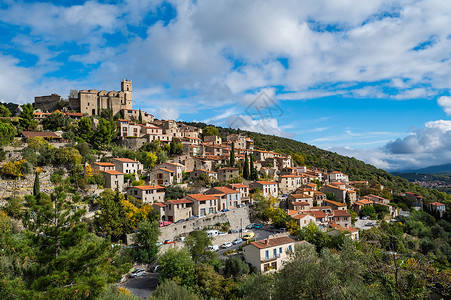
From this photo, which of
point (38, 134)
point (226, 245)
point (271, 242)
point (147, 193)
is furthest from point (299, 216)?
point (38, 134)

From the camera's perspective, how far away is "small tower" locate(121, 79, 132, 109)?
69.9 meters

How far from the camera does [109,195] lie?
3164 centimetres

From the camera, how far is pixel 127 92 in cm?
7206

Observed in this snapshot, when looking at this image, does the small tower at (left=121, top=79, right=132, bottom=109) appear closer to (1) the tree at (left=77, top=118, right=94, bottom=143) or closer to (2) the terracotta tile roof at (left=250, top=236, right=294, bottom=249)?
(1) the tree at (left=77, top=118, right=94, bottom=143)

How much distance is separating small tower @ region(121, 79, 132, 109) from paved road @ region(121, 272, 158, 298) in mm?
50893

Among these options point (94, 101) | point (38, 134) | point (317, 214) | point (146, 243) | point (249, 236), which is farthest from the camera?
point (94, 101)

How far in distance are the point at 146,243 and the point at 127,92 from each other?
52618 millimetres

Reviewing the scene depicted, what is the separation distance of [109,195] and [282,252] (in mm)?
19419

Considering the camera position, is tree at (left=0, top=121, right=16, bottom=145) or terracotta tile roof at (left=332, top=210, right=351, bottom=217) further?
terracotta tile roof at (left=332, top=210, right=351, bottom=217)

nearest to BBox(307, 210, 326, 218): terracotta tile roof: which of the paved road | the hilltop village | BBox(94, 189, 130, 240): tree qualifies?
the hilltop village

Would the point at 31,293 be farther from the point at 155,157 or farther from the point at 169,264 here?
the point at 155,157

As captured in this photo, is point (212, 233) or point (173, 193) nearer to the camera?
point (212, 233)

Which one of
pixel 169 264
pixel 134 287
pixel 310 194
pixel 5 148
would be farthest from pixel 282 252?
pixel 5 148

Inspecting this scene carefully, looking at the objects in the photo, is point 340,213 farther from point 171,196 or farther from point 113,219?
point 113,219
